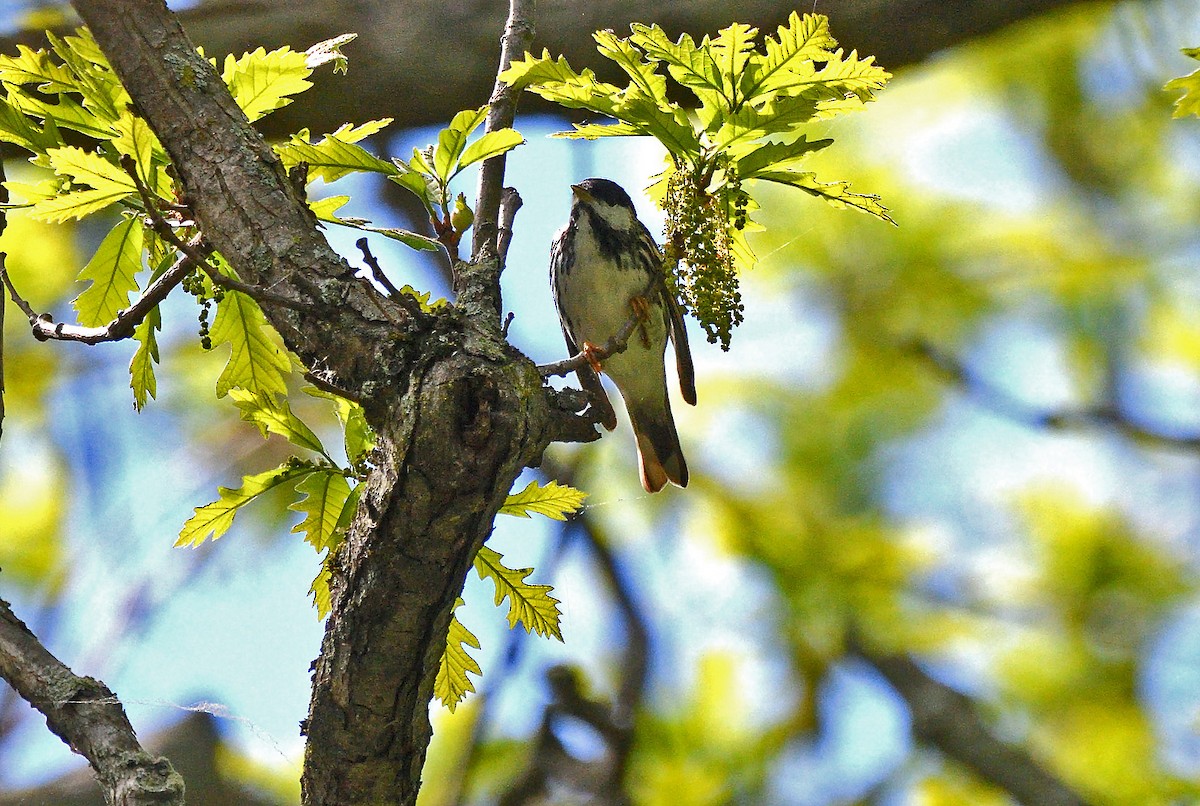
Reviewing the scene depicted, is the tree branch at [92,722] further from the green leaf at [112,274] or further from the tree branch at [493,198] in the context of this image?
the tree branch at [493,198]

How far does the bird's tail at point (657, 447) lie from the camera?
128 inches

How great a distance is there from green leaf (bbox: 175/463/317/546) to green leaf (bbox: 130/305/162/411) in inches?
7.3

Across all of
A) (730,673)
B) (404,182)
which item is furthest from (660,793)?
(404,182)

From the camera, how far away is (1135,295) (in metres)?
4.41

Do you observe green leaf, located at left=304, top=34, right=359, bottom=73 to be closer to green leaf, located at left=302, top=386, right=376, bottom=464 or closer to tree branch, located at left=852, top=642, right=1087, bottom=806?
green leaf, located at left=302, top=386, right=376, bottom=464

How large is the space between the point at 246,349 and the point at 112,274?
0.73 ft

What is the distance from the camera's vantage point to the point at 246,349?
177 cm

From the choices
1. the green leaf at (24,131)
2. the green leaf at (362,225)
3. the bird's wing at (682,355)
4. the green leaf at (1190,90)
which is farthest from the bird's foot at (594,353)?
the bird's wing at (682,355)

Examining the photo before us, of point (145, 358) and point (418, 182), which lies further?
point (145, 358)

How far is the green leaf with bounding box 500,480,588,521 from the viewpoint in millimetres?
1711

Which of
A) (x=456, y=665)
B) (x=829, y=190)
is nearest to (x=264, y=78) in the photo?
(x=829, y=190)

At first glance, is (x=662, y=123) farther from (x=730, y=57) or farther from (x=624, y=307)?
(x=624, y=307)

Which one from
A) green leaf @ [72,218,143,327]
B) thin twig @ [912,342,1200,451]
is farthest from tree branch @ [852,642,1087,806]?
green leaf @ [72,218,143,327]

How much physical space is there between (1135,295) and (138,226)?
12.9ft
